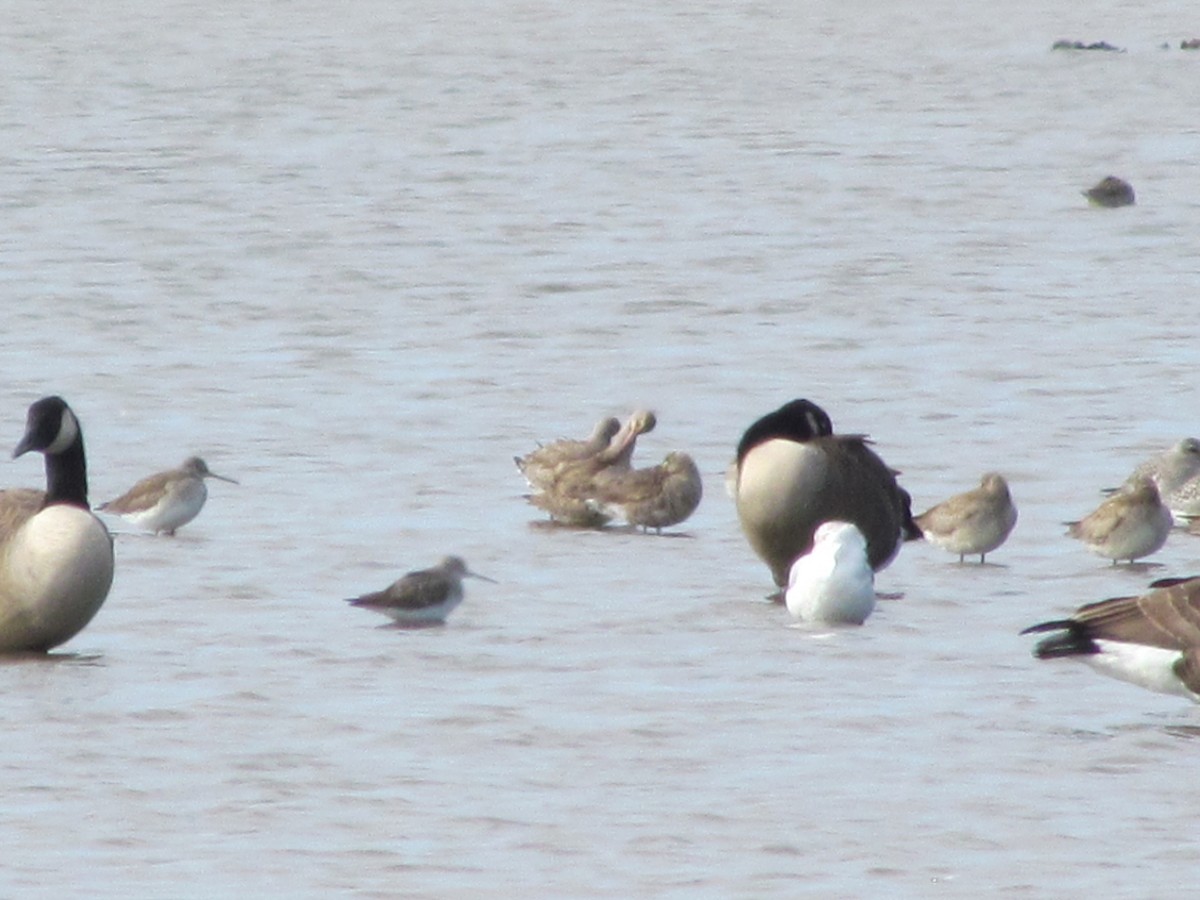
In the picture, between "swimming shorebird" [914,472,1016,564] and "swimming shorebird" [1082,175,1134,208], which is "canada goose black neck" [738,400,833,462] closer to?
"swimming shorebird" [914,472,1016,564]

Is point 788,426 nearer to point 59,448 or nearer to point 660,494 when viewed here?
point 660,494

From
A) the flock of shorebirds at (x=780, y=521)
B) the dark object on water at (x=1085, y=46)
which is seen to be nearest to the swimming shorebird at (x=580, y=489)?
the flock of shorebirds at (x=780, y=521)

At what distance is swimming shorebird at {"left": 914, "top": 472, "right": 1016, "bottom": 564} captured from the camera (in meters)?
14.6

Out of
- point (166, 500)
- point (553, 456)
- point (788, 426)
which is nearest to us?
point (788, 426)

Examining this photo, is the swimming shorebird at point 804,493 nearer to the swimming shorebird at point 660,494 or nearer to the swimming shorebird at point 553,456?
the swimming shorebird at point 660,494

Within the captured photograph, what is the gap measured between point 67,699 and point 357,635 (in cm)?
166

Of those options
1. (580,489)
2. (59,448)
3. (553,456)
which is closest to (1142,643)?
(59,448)

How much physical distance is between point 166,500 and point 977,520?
4.08m

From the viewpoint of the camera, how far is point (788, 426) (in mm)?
14727

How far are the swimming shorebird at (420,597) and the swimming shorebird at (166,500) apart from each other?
2492 mm

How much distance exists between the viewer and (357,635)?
13.0m

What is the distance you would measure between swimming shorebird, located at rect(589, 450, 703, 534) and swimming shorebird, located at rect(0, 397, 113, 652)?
378cm

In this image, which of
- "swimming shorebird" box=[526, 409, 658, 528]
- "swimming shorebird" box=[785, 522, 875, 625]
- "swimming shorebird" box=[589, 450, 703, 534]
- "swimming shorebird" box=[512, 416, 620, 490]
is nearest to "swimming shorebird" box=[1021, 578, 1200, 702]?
"swimming shorebird" box=[785, 522, 875, 625]

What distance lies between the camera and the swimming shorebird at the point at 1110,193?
1341 inches
